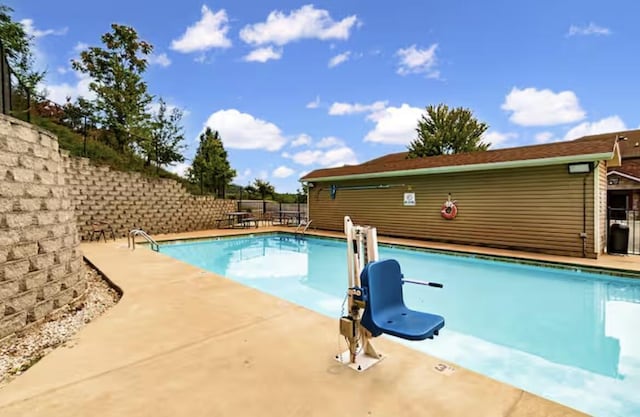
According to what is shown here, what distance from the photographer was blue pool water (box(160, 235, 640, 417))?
2.85m

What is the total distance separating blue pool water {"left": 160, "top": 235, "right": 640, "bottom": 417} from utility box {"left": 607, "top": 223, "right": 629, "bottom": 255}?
6.97ft

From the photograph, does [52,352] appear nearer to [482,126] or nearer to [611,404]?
[611,404]

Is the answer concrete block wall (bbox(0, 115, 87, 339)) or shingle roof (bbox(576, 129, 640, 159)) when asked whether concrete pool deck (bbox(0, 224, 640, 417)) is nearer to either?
concrete block wall (bbox(0, 115, 87, 339))

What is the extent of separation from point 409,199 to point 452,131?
638 inches

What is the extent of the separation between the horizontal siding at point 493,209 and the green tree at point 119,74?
31.7ft

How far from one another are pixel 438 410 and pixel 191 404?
55.3 inches

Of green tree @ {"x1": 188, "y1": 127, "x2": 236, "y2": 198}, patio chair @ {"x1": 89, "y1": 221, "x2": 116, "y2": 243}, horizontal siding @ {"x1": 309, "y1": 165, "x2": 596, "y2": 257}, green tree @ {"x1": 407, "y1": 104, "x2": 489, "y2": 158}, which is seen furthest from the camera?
green tree @ {"x1": 407, "y1": 104, "x2": 489, "y2": 158}

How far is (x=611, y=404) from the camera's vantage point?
2.47m

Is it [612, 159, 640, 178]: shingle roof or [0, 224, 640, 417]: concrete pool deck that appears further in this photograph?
[612, 159, 640, 178]: shingle roof

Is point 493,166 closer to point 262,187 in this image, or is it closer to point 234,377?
point 234,377

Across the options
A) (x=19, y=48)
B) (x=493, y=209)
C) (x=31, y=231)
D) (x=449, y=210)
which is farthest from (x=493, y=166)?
(x=19, y=48)

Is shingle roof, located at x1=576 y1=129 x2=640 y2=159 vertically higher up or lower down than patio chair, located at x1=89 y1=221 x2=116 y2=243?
higher up

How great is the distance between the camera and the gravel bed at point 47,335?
239cm

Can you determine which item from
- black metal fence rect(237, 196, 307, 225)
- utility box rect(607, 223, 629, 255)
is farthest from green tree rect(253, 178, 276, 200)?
utility box rect(607, 223, 629, 255)
